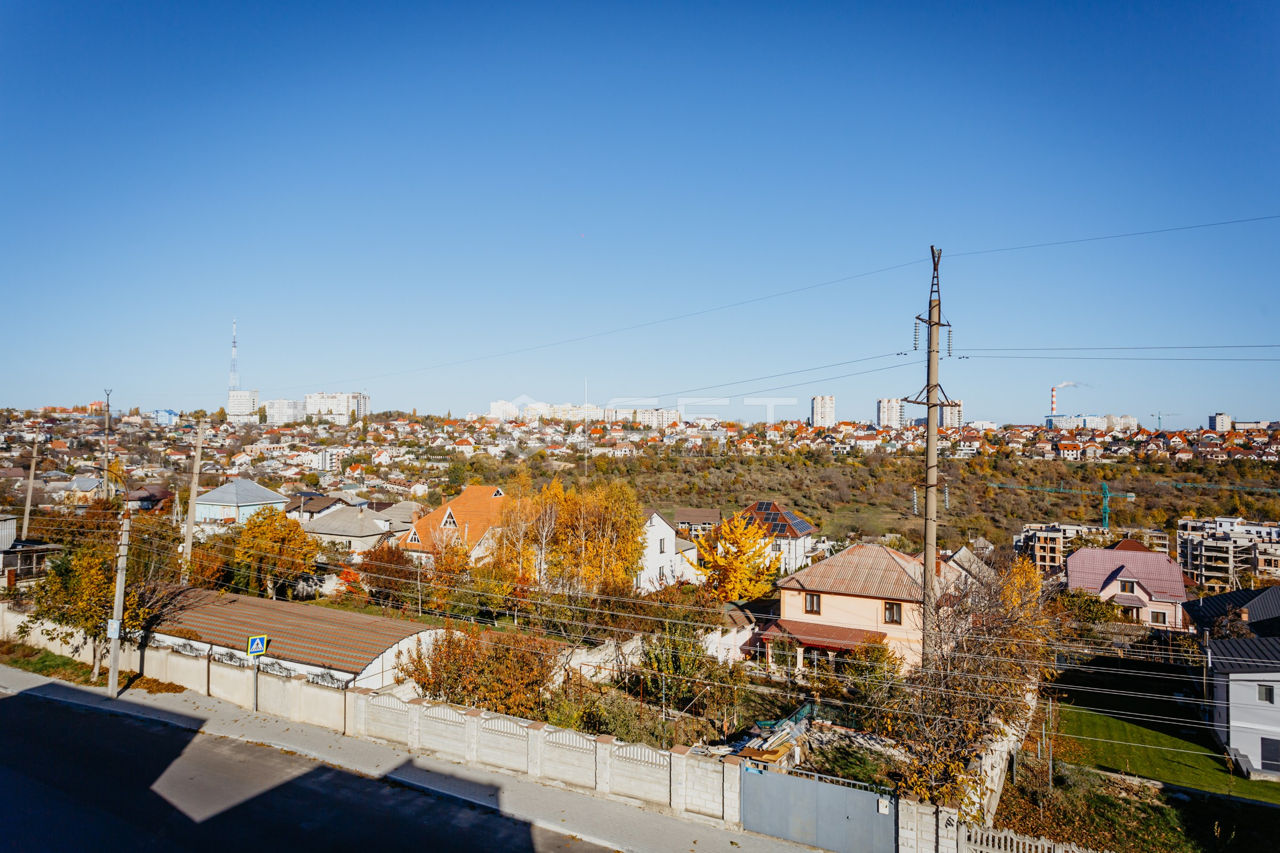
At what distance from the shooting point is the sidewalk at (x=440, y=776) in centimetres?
1119

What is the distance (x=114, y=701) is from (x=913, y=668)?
60.5 ft

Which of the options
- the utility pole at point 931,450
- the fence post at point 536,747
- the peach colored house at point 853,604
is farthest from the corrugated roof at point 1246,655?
the fence post at point 536,747

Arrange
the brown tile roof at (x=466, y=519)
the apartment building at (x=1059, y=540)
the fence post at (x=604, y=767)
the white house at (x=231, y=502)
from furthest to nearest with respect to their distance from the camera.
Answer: the white house at (x=231, y=502)
the apartment building at (x=1059, y=540)
the brown tile roof at (x=466, y=519)
the fence post at (x=604, y=767)

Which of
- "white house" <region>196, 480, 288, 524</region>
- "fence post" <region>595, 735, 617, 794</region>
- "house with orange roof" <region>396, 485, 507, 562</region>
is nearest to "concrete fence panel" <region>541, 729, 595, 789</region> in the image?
"fence post" <region>595, 735, 617, 794</region>

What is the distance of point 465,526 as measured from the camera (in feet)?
116

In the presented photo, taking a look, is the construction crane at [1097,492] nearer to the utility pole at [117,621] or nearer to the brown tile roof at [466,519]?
the brown tile roof at [466,519]

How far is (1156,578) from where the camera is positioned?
32.1m

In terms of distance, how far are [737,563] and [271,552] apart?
1903cm

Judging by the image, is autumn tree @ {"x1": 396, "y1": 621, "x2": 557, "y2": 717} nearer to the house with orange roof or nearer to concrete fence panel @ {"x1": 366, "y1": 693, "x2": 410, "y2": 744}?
concrete fence panel @ {"x1": 366, "y1": 693, "x2": 410, "y2": 744}

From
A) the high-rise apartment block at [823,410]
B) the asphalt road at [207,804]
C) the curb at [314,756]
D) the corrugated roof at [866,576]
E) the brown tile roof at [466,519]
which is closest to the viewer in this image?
the asphalt road at [207,804]

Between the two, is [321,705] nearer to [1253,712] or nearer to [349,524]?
[1253,712]

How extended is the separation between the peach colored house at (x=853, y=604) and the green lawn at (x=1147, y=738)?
4.50 metres

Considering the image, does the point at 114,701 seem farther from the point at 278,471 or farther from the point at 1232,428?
the point at 1232,428

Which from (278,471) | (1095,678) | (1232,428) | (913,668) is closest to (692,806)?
(913,668)
